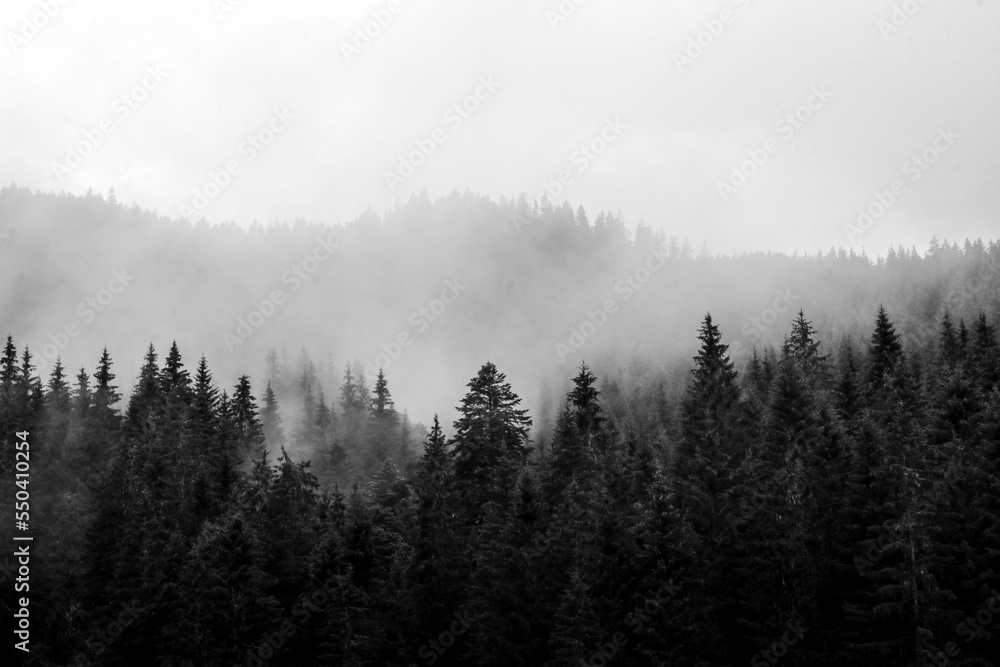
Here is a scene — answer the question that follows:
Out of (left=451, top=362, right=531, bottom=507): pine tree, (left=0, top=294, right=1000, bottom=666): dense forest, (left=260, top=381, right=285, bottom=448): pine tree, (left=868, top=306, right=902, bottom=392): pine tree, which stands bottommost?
(left=0, top=294, right=1000, bottom=666): dense forest

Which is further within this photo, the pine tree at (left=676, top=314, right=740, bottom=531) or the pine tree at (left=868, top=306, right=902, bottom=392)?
the pine tree at (left=868, top=306, right=902, bottom=392)

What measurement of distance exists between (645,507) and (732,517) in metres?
5.64

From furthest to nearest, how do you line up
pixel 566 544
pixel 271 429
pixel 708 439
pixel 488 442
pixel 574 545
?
pixel 271 429
pixel 488 442
pixel 708 439
pixel 566 544
pixel 574 545

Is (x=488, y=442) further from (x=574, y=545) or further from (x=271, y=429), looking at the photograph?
(x=271, y=429)

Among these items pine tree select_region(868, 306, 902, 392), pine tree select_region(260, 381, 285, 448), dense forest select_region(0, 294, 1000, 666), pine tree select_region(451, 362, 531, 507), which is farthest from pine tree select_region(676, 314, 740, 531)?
pine tree select_region(260, 381, 285, 448)

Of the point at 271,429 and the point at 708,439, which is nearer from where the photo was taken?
the point at 708,439

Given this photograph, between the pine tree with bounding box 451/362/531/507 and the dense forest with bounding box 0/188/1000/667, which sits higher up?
the pine tree with bounding box 451/362/531/507

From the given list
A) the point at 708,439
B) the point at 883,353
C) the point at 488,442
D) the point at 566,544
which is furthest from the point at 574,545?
the point at 883,353

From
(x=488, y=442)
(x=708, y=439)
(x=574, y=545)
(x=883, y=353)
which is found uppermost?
(x=883, y=353)

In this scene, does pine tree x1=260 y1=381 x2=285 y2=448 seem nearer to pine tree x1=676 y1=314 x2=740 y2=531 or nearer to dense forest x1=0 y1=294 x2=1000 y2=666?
dense forest x1=0 y1=294 x2=1000 y2=666

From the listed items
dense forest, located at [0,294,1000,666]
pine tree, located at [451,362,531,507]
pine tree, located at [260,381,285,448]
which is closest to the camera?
dense forest, located at [0,294,1000,666]

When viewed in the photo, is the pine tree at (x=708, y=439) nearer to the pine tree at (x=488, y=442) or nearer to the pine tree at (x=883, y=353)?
the pine tree at (x=488, y=442)

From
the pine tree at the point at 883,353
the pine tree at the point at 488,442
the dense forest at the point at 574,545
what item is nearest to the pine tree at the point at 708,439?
the dense forest at the point at 574,545

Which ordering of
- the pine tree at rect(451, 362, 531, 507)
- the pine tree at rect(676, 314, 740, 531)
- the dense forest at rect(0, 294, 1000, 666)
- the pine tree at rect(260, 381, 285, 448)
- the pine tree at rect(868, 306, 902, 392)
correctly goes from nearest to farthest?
1. the dense forest at rect(0, 294, 1000, 666)
2. the pine tree at rect(676, 314, 740, 531)
3. the pine tree at rect(451, 362, 531, 507)
4. the pine tree at rect(868, 306, 902, 392)
5. the pine tree at rect(260, 381, 285, 448)
